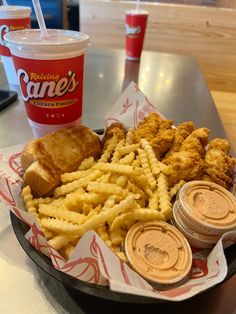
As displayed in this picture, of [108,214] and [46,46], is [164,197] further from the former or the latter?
[46,46]

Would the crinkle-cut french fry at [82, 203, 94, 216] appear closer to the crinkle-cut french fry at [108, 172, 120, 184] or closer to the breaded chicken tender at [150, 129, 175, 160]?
the crinkle-cut french fry at [108, 172, 120, 184]

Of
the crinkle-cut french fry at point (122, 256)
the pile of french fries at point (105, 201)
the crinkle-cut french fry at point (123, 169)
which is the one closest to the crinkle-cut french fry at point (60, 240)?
the pile of french fries at point (105, 201)

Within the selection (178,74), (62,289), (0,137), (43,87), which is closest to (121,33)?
(178,74)

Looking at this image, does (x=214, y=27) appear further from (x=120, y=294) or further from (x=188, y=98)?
(x=120, y=294)

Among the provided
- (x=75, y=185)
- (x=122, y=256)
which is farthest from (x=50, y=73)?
(x=122, y=256)

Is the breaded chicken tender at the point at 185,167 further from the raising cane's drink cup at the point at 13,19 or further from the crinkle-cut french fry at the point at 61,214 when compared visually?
the raising cane's drink cup at the point at 13,19

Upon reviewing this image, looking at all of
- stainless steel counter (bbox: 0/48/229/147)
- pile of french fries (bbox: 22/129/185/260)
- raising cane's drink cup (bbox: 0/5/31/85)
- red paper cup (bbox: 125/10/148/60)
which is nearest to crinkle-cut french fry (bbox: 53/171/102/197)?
pile of french fries (bbox: 22/129/185/260)
